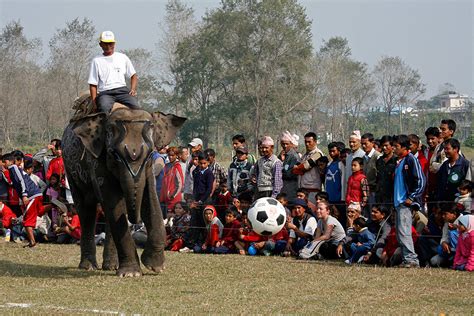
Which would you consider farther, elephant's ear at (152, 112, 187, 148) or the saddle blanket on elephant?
the saddle blanket on elephant

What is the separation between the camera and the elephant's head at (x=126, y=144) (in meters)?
11.6

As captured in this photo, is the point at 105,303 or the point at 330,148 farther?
the point at 330,148

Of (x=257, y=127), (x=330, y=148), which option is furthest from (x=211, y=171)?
(x=257, y=127)

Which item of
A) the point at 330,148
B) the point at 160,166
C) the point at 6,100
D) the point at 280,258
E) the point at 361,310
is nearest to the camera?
the point at 361,310

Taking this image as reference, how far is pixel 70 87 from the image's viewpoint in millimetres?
82062

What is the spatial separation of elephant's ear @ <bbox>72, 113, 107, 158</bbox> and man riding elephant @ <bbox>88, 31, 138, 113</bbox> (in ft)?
0.83

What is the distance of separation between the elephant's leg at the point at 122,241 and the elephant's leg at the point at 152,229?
0.85 feet

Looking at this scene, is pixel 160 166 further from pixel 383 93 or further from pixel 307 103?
pixel 383 93

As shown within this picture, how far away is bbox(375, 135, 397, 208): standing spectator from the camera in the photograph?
48.4ft

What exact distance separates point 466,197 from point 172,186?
750 cm

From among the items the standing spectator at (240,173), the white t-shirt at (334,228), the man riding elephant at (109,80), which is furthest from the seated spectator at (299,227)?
the man riding elephant at (109,80)

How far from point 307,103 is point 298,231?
191 ft

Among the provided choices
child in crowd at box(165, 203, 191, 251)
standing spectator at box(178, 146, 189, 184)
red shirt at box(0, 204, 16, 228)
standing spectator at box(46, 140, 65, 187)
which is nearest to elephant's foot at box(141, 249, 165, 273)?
child in crowd at box(165, 203, 191, 251)

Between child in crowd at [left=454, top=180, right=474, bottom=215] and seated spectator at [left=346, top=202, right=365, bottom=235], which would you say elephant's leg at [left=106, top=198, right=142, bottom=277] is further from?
child in crowd at [left=454, top=180, right=474, bottom=215]
